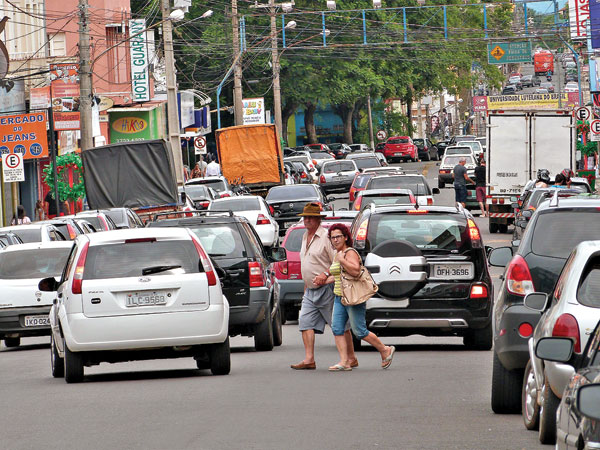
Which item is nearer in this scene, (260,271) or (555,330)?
(555,330)

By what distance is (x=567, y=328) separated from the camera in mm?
7777

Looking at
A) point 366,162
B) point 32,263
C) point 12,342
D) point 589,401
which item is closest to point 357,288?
point 32,263

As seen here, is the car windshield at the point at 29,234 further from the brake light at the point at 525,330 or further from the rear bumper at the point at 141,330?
the brake light at the point at 525,330

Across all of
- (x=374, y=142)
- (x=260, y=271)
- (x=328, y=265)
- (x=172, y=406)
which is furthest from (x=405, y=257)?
(x=374, y=142)

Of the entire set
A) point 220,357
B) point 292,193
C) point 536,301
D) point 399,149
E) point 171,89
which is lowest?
point 399,149

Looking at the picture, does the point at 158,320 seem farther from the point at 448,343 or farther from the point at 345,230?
the point at 448,343

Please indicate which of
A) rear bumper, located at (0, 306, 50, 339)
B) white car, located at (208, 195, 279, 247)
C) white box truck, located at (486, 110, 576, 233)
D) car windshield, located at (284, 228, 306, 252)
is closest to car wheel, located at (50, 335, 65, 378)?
rear bumper, located at (0, 306, 50, 339)

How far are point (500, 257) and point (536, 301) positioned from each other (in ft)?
11.6

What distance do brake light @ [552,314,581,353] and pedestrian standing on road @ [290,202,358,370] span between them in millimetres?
6413

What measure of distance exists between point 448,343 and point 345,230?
171 inches

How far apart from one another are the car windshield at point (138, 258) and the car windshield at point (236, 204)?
21.6 metres

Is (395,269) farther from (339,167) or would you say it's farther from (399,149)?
(399,149)

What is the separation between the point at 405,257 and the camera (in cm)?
1491

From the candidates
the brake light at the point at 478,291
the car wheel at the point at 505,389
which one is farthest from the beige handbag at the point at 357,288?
the car wheel at the point at 505,389
